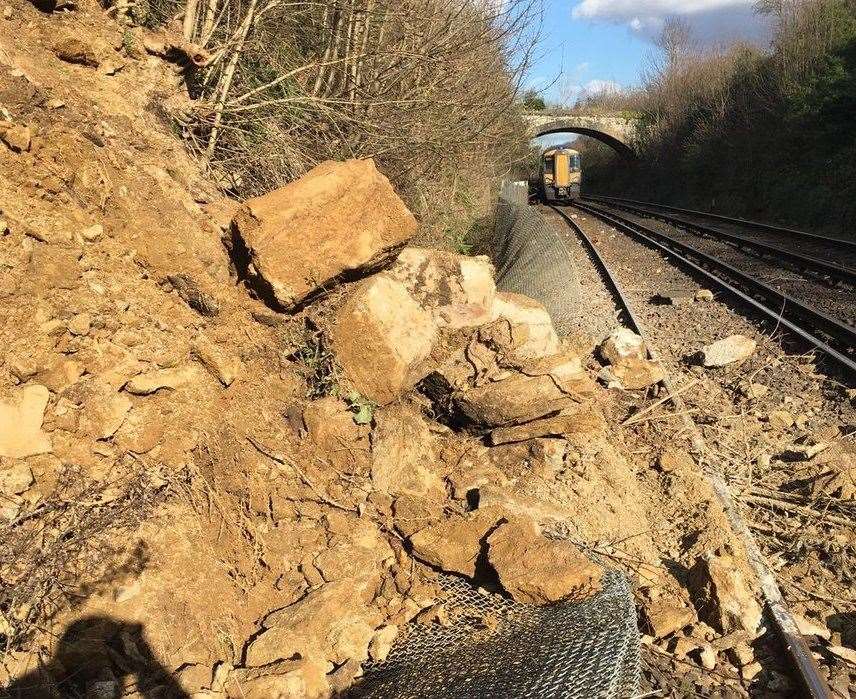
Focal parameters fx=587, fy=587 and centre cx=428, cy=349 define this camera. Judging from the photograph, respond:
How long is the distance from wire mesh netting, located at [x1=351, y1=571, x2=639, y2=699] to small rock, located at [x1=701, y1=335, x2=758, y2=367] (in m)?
4.21

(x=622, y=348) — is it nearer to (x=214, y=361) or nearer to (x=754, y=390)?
(x=754, y=390)

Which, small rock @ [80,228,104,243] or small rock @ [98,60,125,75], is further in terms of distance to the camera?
small rock @ [98,60,125,75]

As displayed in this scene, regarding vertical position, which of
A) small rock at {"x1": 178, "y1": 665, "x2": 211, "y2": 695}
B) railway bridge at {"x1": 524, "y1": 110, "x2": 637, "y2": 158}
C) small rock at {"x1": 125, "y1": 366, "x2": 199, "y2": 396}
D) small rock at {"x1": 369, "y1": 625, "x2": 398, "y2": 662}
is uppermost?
railway bridge at {"x1": 524, "y1": 110, "x2": 637, "y2": 158}

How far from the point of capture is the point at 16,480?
2.51m

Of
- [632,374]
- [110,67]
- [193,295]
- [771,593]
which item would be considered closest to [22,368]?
[193,295]

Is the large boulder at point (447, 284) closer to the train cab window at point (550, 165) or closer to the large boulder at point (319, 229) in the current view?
the large boulder at point (319, 229)

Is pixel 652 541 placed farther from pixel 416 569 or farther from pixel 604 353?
pixel 604 353

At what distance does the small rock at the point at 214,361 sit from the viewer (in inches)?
133

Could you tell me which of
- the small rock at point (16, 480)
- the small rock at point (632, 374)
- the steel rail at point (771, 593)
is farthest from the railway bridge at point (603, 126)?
the small rock at point (16, 480)

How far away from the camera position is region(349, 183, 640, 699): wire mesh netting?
7.93 ft

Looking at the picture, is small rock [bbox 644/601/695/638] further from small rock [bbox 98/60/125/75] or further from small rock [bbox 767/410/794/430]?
small rock [bbox 98/60/125/75]

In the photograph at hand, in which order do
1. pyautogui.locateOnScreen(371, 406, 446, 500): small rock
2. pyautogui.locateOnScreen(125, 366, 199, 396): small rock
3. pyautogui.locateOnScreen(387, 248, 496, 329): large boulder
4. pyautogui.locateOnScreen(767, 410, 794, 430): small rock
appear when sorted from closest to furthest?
pyautogui.locateOnScreen(125, 366, 199, 396): small rock < pyautogui.locateOnScreen(371, 406, 446, 500): small rock < pyautogui.locateOnScreen(387, 248, 496, 329): large boulder < pyautogui.locateOnScreen(767, 410, 794, 430): small rock

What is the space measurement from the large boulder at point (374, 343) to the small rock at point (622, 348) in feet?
9.58

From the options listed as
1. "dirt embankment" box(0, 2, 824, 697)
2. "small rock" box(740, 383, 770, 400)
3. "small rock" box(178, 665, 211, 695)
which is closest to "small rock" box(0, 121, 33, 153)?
"dirt embankment" box(0, 2, 824, 697)
